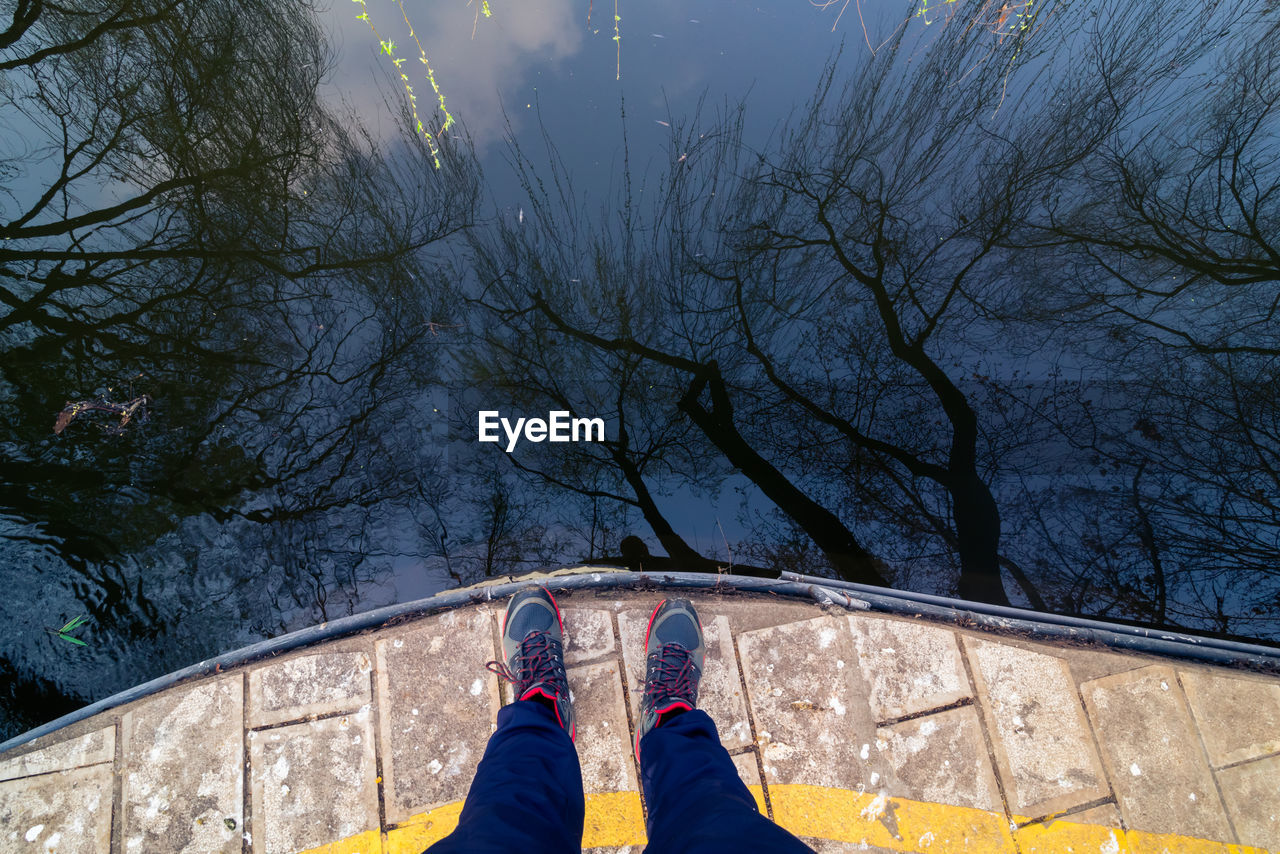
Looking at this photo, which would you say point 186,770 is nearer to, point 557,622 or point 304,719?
point 304,719

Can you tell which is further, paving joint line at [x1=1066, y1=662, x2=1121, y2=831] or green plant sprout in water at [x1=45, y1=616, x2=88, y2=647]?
green plant sprout in water at [x1=45, y1=616, x2=88, y2=647]

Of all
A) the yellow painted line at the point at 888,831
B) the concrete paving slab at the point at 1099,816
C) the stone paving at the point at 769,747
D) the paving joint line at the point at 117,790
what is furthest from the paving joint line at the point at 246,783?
the concrete paving slab at the point at 1099,816

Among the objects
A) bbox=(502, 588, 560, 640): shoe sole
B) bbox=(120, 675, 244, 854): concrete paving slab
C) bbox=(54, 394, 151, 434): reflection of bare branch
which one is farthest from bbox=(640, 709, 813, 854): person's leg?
bbox=(54, 394, 151, 434): reflection of bare branch

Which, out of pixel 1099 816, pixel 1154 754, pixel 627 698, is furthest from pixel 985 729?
pixel 627 698

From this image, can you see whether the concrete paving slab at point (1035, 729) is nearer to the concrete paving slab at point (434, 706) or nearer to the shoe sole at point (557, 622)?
the shoe sole at point (557, 622)

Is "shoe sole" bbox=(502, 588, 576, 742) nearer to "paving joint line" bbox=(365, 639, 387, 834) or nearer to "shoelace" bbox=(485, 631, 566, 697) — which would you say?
"shoelace" bbox=(485, 631, 566, 697)

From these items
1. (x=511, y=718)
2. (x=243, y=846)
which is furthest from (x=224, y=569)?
(x=511, y=718)
